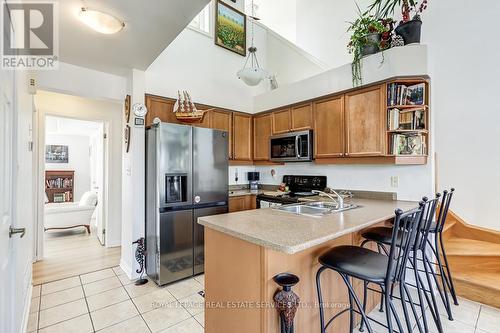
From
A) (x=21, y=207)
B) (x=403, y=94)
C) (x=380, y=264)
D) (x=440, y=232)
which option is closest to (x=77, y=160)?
(x=21, y=207)

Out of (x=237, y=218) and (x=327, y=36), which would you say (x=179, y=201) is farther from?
(x=327, y=36)

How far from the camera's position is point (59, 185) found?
7.37 meters

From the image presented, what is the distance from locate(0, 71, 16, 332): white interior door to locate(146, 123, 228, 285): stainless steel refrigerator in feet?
4.21

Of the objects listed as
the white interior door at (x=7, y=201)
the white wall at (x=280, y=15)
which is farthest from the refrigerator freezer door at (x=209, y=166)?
the white wall at (x=280, y=15)

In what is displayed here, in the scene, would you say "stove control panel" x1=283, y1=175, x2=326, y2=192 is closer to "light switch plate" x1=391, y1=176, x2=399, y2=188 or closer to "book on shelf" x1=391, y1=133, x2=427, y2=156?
"light switch plate" x1=391, y1=176, x2=399, y2=188

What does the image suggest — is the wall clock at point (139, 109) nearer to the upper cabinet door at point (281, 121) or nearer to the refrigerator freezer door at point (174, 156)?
the refrigerator freezer door at point (174, 156)

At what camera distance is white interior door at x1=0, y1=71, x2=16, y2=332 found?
1.26 metres

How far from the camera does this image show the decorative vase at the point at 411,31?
259 cm

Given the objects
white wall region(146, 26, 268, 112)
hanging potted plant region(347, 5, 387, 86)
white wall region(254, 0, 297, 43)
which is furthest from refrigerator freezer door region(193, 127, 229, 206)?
white wall region(254, 0, 297, 43)

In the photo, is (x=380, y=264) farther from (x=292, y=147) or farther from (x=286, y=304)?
(x=292, y=147)

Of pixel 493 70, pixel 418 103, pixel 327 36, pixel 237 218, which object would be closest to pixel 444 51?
pixel 493 70

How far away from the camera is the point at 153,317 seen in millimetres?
2164

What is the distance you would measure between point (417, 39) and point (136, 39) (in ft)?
9.33

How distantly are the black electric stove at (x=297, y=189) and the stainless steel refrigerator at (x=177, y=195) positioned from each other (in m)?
0.83
